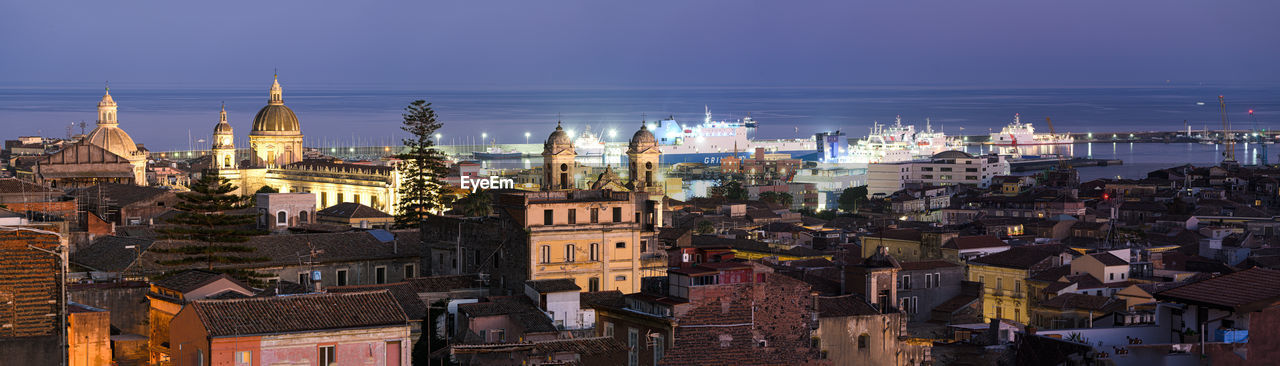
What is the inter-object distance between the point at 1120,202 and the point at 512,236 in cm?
3799

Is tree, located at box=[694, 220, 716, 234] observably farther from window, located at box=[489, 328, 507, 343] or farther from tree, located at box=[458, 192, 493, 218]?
window, located at box=[489, 328, 507, 343]

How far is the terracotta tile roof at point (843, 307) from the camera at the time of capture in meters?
20.6

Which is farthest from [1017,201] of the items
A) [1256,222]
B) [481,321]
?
[481,321]

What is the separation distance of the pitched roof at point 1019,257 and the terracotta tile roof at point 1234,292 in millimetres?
18833

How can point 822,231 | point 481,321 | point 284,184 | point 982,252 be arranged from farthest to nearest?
1. point 284,184
2. point 822,231
3. point 982,252
4. point 481,321

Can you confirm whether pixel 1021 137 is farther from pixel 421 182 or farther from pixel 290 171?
pixel 421 182

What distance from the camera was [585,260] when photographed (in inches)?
1052

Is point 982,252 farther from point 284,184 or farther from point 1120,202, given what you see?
point 284,184

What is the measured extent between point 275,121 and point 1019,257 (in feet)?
162

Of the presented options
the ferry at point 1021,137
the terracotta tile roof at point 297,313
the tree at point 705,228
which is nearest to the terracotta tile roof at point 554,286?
the terracotta tile roof at point 297,313

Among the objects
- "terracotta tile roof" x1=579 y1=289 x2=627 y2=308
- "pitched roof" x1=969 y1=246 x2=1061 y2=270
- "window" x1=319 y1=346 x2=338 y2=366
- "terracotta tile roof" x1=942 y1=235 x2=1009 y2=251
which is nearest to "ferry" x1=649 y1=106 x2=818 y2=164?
A: "terracotta tile roof" x1=942 y1=235 x2=1009 y2=251

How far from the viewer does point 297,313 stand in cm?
1761

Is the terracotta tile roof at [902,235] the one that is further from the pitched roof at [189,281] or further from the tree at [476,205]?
the pitched roof at [189,281]

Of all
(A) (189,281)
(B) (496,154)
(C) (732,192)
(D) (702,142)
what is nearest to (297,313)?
(A) (189,281)
